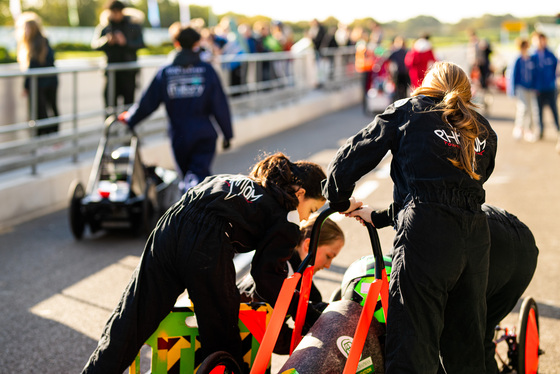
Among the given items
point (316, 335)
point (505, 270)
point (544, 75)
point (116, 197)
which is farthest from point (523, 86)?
point (316, 335)

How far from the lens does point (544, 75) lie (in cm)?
1478

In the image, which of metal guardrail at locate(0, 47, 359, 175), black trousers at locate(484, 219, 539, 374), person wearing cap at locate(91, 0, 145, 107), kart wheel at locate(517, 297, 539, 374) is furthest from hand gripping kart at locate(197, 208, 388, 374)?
person wearing cap at locate(91, 0, 145, 107)

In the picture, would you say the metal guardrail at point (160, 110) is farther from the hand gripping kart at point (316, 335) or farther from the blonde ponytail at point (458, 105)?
the blonde ponytail at point (458, 105)

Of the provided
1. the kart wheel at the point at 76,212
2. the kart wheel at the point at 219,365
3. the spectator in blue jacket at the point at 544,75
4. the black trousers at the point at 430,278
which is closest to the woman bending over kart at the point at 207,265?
the kart wheel at the point at 219,365

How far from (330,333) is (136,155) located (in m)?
4.21

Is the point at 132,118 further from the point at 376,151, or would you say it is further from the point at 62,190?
the point at 376,151

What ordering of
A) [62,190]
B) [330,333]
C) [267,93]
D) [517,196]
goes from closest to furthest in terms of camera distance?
1. [330,333]
2. [62,190]
3. [517,196]
4. [267,93]

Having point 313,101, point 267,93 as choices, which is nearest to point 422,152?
point 267,93

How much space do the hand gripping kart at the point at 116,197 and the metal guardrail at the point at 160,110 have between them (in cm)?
167

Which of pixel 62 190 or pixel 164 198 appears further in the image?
pixel 62 190

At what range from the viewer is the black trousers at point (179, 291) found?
348cm

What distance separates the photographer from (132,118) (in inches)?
282

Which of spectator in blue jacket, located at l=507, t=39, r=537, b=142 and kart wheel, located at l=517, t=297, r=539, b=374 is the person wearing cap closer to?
spectator in blue jacket, located at l=507, t=39, r=537, b=142

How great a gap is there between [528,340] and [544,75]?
1159cm
